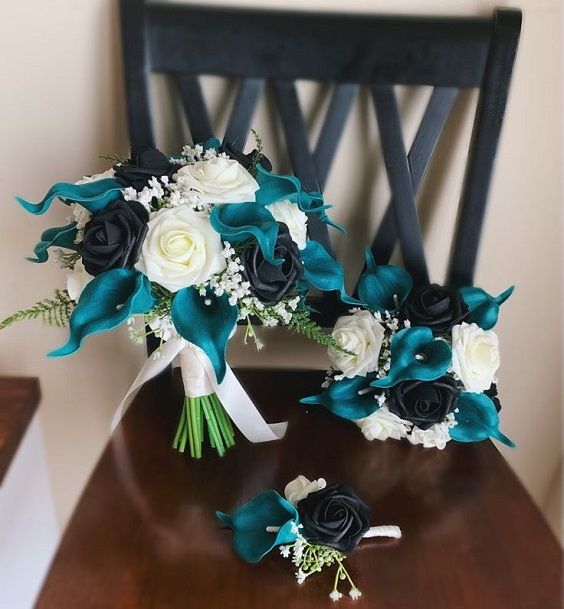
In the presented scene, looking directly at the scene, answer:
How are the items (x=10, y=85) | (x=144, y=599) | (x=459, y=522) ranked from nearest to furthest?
(x=144, y=599), (x=459, y=522), (x=10, y=85)

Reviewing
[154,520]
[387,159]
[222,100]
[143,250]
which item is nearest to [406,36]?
[387,159]

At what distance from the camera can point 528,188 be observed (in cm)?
91

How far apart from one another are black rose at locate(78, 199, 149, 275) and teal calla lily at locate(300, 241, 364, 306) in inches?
8.0

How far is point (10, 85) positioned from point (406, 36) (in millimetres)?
525

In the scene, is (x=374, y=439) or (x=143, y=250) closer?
(x=143, y=250)

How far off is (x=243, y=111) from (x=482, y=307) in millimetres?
405

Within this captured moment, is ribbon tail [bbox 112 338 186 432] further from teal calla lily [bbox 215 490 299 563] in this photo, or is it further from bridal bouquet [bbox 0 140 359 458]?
teal calla lily [bbox 215 490 299 563]

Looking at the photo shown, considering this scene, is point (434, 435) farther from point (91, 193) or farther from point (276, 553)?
point (91, 193)

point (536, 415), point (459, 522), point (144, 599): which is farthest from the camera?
point (536, 415)

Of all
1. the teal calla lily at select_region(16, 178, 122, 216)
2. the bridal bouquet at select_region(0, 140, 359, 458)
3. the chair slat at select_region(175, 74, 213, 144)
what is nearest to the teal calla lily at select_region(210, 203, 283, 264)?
the bridal bouquet at select_region(0, 140, 359, 458)

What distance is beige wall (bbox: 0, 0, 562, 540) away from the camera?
0.81m

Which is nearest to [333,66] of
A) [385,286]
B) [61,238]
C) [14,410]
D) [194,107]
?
[194,107]

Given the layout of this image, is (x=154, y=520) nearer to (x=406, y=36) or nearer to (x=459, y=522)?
(x=459, y=522)

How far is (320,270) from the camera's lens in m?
Result: 0.74
